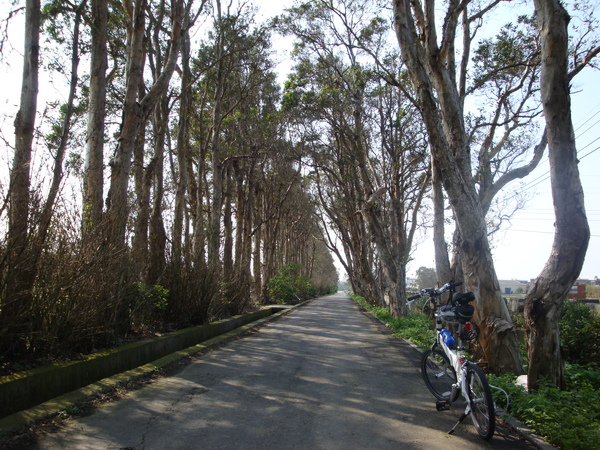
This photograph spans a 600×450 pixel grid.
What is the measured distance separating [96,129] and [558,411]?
767 cm

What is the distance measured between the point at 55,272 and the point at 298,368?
147 inches

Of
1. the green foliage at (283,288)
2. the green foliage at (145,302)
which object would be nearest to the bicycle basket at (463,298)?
the green foliage at (145,302)

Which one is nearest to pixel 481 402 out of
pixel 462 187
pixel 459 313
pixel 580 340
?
pixel 459 313

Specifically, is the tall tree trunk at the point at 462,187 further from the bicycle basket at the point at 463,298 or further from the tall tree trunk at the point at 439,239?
the tall tree trunk at the point at 439,239

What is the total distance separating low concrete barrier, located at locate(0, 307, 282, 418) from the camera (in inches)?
161

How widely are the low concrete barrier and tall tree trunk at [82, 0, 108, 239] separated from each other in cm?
201

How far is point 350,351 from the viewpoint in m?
9.09


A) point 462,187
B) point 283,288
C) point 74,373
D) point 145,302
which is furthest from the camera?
point 283,288

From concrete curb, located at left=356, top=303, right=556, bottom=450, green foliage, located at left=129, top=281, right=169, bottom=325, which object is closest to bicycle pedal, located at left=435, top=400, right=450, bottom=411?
concrete curb, located at left=356, top=303, right=556, bottom=450

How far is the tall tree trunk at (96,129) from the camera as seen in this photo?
23.7ft

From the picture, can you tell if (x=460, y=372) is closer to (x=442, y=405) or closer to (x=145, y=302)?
(x=442, y=405)

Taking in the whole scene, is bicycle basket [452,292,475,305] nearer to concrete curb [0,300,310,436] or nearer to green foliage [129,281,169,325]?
concrete curb [0,300,310,436]

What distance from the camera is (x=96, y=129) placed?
7.88 m

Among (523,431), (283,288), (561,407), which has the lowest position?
(523,431)
